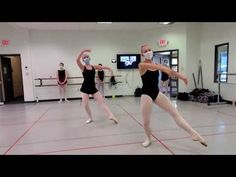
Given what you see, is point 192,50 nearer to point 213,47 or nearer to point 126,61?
point 213,47

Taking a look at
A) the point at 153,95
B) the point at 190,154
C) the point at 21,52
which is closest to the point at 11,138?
the point at 153,95

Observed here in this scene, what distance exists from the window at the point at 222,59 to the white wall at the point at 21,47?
800 cm

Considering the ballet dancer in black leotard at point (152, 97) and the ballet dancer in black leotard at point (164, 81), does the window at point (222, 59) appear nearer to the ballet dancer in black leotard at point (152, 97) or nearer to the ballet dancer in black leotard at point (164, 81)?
the ballet dancer in black leotard at point (164, 81)

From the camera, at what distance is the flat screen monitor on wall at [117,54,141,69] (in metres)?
9.68

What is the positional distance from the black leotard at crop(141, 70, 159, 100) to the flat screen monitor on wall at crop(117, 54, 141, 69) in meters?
6.70

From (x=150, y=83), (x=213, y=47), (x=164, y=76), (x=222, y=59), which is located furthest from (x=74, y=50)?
(x=150, y=83)

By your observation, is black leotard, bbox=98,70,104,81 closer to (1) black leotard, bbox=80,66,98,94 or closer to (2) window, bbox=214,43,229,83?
(1) black leotard, bbox=80,66,98,94

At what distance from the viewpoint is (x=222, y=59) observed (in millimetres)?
7574

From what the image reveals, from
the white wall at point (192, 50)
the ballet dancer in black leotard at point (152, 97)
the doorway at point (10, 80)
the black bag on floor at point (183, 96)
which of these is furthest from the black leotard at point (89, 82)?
the doorway at point (10, 80)

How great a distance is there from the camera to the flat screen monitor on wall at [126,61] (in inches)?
381

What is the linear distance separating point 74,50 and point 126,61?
2.58 meters

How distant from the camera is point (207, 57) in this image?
26.7 ft

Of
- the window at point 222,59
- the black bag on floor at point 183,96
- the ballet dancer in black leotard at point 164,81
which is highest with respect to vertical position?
the window at point 222,59

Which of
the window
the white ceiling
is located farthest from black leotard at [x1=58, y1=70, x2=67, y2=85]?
the window
